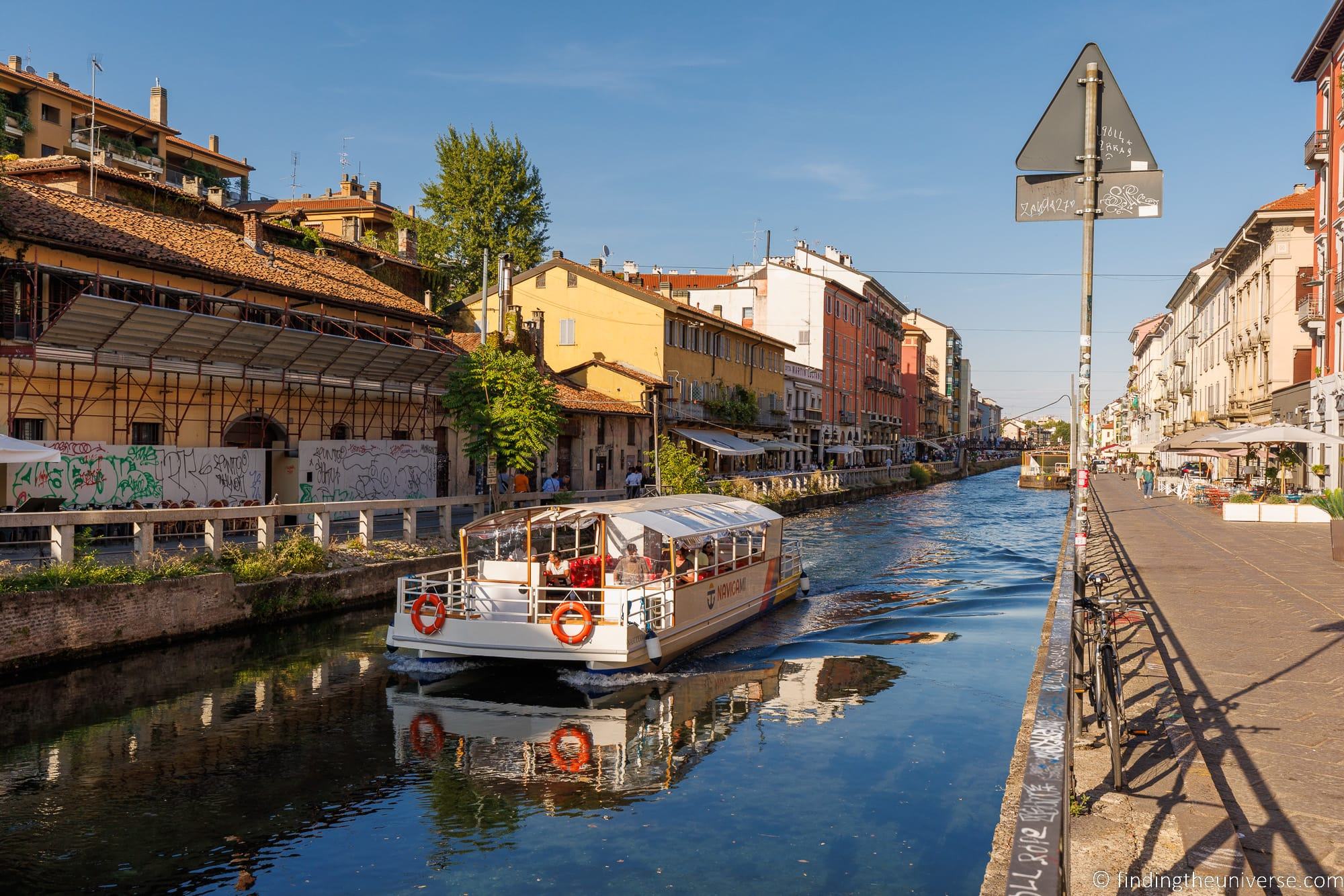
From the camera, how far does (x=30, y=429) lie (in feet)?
69.1

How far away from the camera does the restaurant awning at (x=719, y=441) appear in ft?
149

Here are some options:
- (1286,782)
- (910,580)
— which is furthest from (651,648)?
(910,580)

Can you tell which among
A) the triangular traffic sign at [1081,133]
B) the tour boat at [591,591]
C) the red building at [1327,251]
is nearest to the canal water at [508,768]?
the tour boat at [591,591]

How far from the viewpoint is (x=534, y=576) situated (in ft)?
51.1

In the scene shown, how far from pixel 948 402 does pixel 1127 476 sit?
61829 millimetres

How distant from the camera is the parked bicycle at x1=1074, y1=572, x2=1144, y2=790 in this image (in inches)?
254

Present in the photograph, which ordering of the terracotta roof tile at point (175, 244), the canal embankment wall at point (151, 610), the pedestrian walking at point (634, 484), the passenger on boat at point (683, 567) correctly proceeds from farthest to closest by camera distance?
the pedestrian walking at point (634, 484)
the terracotta roof tile at point (175, 244)
the passenger on boat at point (683, 567)
the canal embankment wall at point (151, 610)

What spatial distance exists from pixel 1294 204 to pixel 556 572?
1652 inches

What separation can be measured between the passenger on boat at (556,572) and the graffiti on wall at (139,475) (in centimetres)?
815

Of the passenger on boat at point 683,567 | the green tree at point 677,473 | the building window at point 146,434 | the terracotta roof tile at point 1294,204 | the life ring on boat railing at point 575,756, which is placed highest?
the terracotta roof tile at point 1294,204

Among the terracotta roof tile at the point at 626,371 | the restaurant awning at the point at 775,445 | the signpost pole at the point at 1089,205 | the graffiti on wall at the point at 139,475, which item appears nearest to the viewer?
the signpost pole at the point at 1089,205

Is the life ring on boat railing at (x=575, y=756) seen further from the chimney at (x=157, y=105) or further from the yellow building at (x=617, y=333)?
the chimney at (x=157, y=105)

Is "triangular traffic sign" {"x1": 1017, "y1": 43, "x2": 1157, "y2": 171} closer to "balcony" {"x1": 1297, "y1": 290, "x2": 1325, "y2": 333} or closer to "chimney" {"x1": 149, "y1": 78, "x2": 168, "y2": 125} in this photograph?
"balcony" {"x1": 1297, "y1": 290, "x2": 1325, "y2": 333}

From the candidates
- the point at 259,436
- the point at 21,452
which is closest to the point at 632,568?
the point at 21,452
